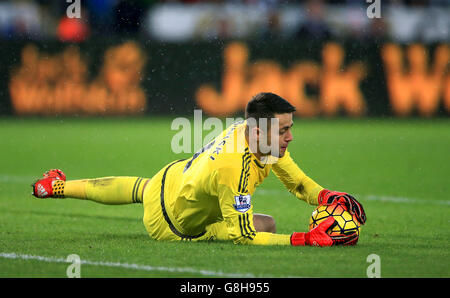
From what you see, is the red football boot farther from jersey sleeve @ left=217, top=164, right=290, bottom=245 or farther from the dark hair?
the dark hair

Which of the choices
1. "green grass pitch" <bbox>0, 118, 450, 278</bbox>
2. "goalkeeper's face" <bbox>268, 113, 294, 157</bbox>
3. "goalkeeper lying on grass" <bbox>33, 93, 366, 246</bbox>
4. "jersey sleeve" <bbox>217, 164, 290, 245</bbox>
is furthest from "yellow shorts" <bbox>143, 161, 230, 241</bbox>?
"goalkeeper's face" <bbox>268, 113, 294, 157</bbox>

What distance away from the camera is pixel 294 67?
19.9 meters

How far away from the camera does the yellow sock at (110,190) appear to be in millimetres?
6914

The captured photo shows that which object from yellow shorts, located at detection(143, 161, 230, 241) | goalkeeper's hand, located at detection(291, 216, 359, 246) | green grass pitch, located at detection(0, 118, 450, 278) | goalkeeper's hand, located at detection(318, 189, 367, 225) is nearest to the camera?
green grass pitch, located at detection(0, 118, 450, 278)

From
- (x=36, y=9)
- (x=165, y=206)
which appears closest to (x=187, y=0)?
(x=36, y=9)

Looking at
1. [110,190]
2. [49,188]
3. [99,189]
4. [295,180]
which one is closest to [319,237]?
[295,180]

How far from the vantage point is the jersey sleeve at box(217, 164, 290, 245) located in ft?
19.6

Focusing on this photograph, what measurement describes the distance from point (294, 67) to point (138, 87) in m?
3.73

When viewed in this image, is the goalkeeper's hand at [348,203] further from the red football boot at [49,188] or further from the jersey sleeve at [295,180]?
the red football boot at [49,188]

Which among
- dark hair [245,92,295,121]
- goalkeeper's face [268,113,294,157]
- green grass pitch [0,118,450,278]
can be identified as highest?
dark hair [245,92,295,121]

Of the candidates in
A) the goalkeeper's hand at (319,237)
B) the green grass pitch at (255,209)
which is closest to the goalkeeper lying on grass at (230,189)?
the goalkeeper's hand at (319,237)

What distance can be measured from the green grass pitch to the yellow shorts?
0.13 m

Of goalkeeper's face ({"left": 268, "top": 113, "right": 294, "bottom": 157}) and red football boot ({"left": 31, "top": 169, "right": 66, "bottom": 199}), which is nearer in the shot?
goalkeeper's face ({"left": 268, "top": 113, "right": 294, "bottom": 157})
